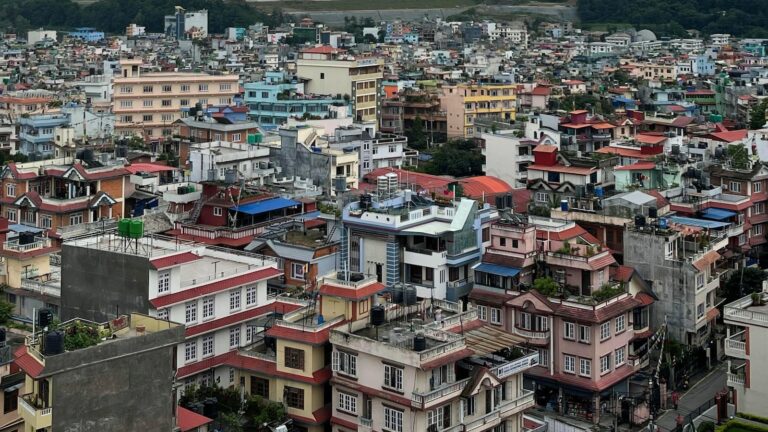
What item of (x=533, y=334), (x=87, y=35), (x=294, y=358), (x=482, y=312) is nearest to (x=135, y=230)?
(x=294, y=358)

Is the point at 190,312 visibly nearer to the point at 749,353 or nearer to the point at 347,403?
the point at 347,403

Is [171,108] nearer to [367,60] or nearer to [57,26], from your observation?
[367,60]

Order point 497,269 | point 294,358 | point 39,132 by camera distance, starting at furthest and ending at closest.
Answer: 1. point 39,132
2. point 497,269
3. point 294,358

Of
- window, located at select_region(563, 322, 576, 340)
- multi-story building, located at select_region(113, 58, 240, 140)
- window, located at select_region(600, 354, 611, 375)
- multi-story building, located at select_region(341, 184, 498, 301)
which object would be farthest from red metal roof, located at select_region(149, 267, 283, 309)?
multi-story building, located at select_region(113, 58, 240, 140)

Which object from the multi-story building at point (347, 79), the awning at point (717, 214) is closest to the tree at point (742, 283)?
the awning at point (717, 214)

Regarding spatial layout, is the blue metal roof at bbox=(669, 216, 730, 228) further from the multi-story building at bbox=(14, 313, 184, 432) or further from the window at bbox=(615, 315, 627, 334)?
the multi-story building at bbox=(14, 313, 184, 432)

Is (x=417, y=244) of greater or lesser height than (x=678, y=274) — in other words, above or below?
above

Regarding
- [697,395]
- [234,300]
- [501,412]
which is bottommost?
[697,395]

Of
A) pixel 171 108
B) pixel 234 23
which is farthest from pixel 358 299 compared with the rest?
pixel 234 23
